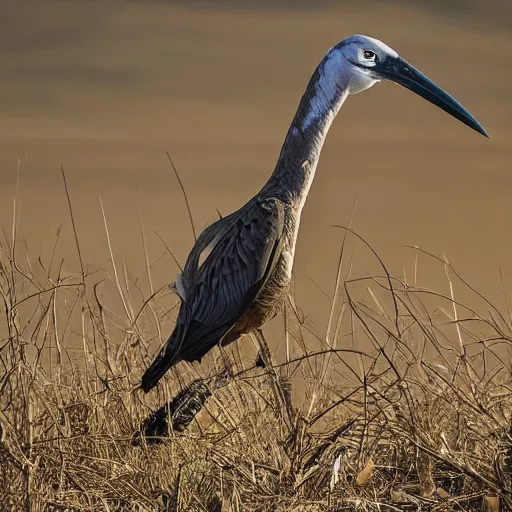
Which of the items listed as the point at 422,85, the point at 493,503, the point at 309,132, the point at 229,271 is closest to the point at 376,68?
the point at 422,85

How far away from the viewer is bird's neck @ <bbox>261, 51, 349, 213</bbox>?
4.91 meters

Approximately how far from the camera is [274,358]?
504 centimetres

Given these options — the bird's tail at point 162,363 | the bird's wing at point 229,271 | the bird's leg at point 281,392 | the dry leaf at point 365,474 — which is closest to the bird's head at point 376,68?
the bird's wing at point 229,271

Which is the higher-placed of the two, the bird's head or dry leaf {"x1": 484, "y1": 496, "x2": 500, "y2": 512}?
the bird's head

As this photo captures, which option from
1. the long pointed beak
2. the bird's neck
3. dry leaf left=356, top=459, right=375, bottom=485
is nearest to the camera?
dry leaf left=356, top=459, right=375, bottom=485

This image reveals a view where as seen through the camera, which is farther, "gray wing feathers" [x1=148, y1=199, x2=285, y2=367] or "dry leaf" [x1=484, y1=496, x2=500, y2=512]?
"gray wing feathers" [x1=148, y1=199, x2=285, y2=367]

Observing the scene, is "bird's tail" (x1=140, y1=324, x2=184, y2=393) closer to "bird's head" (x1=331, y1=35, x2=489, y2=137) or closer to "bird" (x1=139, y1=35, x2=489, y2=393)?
"bird" (x1=139, y1=35, x2=489, y2=393)

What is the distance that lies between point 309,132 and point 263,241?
22.5 inches

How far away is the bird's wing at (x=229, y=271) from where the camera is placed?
15.5ft

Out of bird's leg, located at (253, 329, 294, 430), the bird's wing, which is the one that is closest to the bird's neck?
the bird's wing

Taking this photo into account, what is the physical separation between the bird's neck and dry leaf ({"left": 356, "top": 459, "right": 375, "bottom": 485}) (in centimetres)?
128

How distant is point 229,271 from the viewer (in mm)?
4906

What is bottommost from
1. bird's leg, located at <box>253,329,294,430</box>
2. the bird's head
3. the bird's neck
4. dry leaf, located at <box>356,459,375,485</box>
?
dry leaf, located at <box>356,459,375,485</box>

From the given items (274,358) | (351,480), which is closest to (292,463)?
(351,480)
